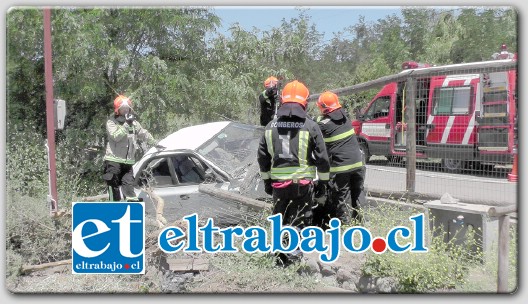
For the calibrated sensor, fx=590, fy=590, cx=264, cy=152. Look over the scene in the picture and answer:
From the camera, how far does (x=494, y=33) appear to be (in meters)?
4.80

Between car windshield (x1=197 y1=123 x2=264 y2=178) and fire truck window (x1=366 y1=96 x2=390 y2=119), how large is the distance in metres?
2.11

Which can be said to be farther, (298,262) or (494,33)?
(494,33)

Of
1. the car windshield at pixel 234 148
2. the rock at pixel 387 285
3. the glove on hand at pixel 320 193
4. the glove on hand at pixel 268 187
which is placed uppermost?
the car windshield at pixel 234 148

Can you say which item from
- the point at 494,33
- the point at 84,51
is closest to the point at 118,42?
the point at 84,51

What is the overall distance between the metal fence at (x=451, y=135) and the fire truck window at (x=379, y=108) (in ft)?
0.52

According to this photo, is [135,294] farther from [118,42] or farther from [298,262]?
[118,42]

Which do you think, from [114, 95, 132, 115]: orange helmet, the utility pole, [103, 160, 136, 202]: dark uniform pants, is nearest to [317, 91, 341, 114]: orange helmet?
[114, 95, 132, 115]: orange helmet

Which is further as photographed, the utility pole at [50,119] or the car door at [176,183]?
the car door at [176,183]

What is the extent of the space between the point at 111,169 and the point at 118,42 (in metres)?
1.18

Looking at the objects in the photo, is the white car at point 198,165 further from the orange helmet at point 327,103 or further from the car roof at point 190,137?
the orange helmet at point 327,103

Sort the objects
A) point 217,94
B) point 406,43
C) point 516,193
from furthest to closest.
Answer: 1. point 406,43
2. point 217,94
3. point 516,193

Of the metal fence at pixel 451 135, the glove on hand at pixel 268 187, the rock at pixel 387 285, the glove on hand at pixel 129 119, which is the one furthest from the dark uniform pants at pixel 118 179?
Answer: the rock at pixel 387 285

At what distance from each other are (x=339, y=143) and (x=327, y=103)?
0.37 metres

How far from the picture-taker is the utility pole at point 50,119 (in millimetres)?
4547
